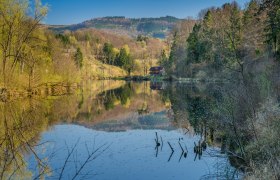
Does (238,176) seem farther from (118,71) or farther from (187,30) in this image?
(118,71)

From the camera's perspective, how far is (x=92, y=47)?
490 feet

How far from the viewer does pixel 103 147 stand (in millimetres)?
15336

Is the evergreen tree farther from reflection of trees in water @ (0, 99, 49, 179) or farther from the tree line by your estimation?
reflection of trees in water @ (0, 99, 49, 179)

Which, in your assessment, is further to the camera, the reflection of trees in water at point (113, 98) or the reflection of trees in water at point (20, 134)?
the reflection of trees in water at point (113, 98)

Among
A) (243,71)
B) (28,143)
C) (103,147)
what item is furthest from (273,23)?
(28,143)

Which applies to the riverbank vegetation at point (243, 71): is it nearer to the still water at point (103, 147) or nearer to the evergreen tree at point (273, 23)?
the evergreen tree at point (273, 23)

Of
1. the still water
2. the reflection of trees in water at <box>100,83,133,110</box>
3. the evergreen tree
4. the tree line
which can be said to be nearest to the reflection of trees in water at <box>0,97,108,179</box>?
the still water

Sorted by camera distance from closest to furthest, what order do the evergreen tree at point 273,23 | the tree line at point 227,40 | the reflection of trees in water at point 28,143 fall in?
the reflection of trees in water at point 28,143, the evergreen tree at point 273,23, the tree line at point 227,40

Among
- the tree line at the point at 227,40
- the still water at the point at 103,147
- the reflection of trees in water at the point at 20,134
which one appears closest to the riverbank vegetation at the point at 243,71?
the tree line at the point at 227,40

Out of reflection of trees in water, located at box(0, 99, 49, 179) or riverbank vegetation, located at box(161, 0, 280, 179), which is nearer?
riverbank vegetation, located at box(161, 0, 280, 179)

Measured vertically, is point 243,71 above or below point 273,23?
below

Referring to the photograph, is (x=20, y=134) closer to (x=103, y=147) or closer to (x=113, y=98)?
(x=103, y=147)

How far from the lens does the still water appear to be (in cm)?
1089

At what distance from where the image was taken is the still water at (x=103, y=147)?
10.9 metres
